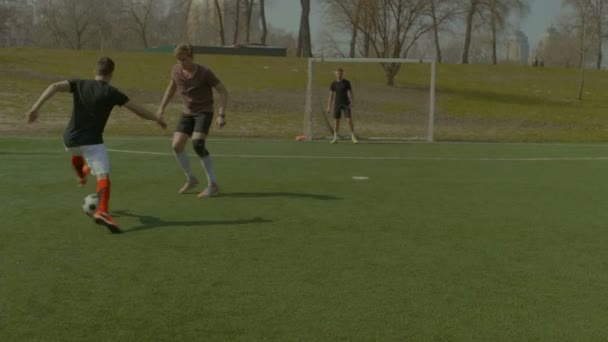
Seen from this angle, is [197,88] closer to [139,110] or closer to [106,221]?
[139,110]

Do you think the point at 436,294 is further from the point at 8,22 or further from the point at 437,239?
the point at 8,22

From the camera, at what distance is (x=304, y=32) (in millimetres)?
51938

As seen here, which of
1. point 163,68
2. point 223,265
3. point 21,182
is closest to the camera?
point 223,265

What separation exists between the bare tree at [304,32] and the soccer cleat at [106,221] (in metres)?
46.0

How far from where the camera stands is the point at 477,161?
14.3 meters

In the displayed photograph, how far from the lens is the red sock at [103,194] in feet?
22.7

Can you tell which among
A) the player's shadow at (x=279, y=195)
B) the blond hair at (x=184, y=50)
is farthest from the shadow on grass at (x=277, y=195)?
the blond hair at (x=184, y=50)

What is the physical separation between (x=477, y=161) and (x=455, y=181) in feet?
11.7

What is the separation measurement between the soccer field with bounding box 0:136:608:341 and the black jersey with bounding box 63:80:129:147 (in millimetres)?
898

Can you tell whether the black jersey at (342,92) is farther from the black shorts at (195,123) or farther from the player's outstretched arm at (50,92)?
the player's outstretched arm at (50,92)

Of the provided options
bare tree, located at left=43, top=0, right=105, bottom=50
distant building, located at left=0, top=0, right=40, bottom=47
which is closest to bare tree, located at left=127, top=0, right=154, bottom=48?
bare tree, located at left=43, top=0, right=105, bottom=50

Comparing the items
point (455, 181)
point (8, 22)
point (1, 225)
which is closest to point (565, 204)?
point (455, 181)

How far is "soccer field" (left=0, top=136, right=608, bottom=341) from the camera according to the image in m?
4.31

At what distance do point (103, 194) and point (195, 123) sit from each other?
2.57 metres
